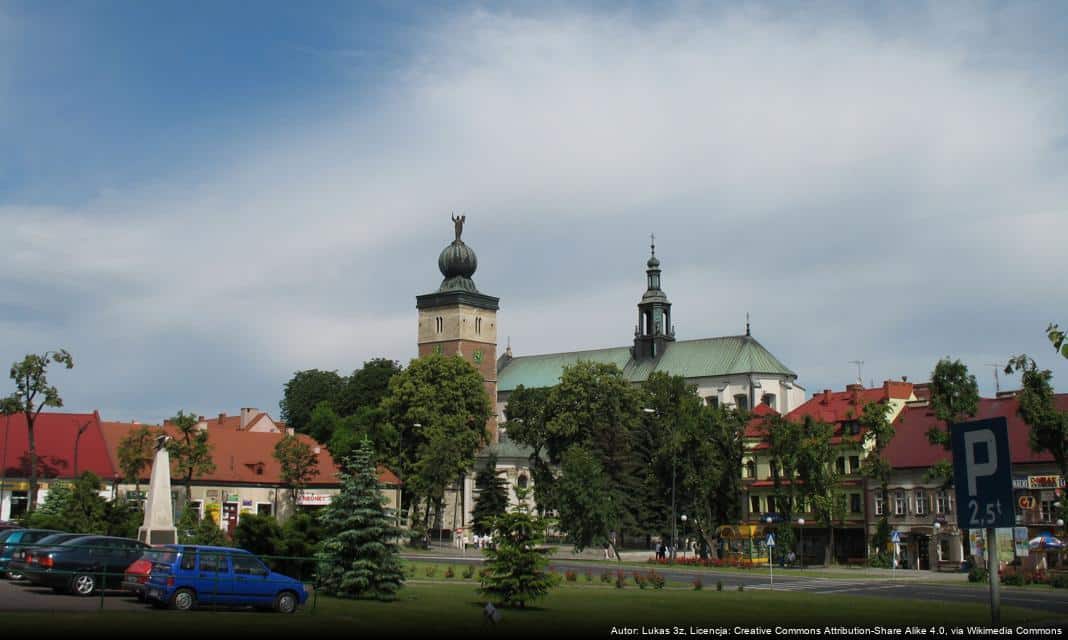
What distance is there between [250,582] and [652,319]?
111m

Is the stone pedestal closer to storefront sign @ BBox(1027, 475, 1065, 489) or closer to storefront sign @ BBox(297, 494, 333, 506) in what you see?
storefront sign @ BBox(297, 494, 333, 506)

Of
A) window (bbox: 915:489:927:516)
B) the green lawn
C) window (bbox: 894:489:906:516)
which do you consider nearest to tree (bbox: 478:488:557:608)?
the green lawn

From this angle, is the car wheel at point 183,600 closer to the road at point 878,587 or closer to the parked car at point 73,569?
the parked car at point 73,569

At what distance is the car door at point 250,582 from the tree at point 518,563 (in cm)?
574

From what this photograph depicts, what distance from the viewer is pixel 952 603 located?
3372 centimetres

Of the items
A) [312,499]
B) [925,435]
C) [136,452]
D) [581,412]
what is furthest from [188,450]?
[925,435]

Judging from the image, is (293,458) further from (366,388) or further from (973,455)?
(973,455)

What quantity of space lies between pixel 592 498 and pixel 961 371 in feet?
76.8

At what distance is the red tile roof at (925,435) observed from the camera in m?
67.3

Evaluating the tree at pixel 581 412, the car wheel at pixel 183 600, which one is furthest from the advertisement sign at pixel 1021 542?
the car wheel at pixel 183 600

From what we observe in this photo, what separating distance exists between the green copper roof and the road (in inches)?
2376

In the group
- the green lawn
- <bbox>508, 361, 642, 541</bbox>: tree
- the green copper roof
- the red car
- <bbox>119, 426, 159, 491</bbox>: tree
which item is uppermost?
the green copper roof

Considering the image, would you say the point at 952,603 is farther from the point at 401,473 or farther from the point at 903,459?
the point at 401,473

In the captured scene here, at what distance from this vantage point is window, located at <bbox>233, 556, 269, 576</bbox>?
23.5 meters
